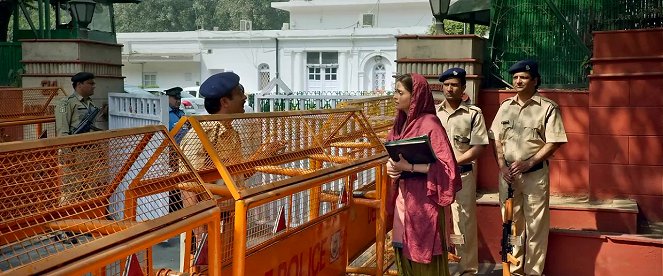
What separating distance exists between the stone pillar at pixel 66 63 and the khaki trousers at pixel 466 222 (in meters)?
5.93

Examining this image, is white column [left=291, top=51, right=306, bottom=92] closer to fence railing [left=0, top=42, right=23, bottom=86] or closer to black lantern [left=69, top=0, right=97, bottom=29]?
fence railing [left=0, top=42, right=23, bottom=86]

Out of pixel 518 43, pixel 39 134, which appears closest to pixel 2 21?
pixel 39 134

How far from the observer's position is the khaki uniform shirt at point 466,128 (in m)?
5.76

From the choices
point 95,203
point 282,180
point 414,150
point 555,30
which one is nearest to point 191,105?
point 555,30

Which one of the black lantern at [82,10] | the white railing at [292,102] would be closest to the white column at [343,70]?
the white railing at [292,102]

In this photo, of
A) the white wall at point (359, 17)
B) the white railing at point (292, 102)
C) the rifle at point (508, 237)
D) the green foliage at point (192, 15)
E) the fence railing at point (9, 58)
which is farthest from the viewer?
the green foliage at point (192, 15)

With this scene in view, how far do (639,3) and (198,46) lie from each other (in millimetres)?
31230

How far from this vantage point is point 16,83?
1172cm

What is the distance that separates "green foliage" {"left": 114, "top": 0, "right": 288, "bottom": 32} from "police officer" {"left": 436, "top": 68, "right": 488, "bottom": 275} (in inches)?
1920

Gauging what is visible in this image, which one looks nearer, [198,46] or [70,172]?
[70,172]

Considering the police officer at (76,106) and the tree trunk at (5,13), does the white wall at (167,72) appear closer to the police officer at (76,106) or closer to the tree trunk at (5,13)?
the tree trunk at (5,13)

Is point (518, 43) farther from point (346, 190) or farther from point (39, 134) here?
point (39, 134)

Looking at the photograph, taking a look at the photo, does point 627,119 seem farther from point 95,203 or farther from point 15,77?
point 15,77

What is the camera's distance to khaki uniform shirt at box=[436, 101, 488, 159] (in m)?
5.76
